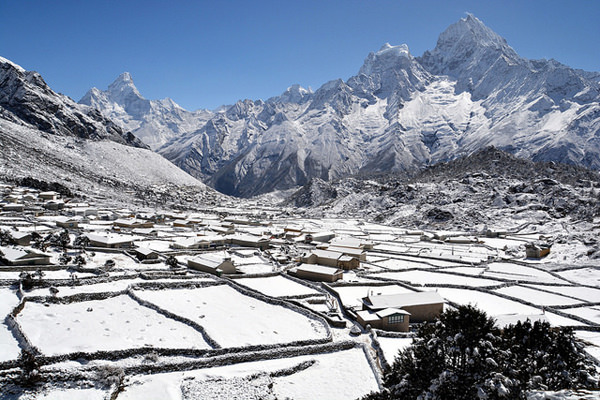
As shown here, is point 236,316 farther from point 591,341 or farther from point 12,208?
point 12,208

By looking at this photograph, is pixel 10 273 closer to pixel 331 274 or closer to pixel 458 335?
pixel 331 274

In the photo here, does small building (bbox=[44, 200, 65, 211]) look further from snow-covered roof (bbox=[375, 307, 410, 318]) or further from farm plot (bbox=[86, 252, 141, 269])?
snow-covered roof (bbox=[375, 307, 410, 318])

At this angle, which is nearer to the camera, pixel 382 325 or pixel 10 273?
pixel 382 325

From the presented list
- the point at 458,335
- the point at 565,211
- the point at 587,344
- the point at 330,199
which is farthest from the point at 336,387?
the point at 330,199

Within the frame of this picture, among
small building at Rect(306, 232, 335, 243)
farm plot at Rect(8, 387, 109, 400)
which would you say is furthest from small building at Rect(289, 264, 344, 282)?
small building at Rect(306, 232, 335, 243)

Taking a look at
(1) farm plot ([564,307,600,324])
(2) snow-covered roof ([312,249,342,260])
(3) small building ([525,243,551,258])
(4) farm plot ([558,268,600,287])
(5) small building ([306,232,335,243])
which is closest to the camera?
(1) farm plot ([564,307,600,324])

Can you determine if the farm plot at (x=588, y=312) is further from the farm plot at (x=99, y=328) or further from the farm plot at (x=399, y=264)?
the farm plot at (x=99, y=328)
